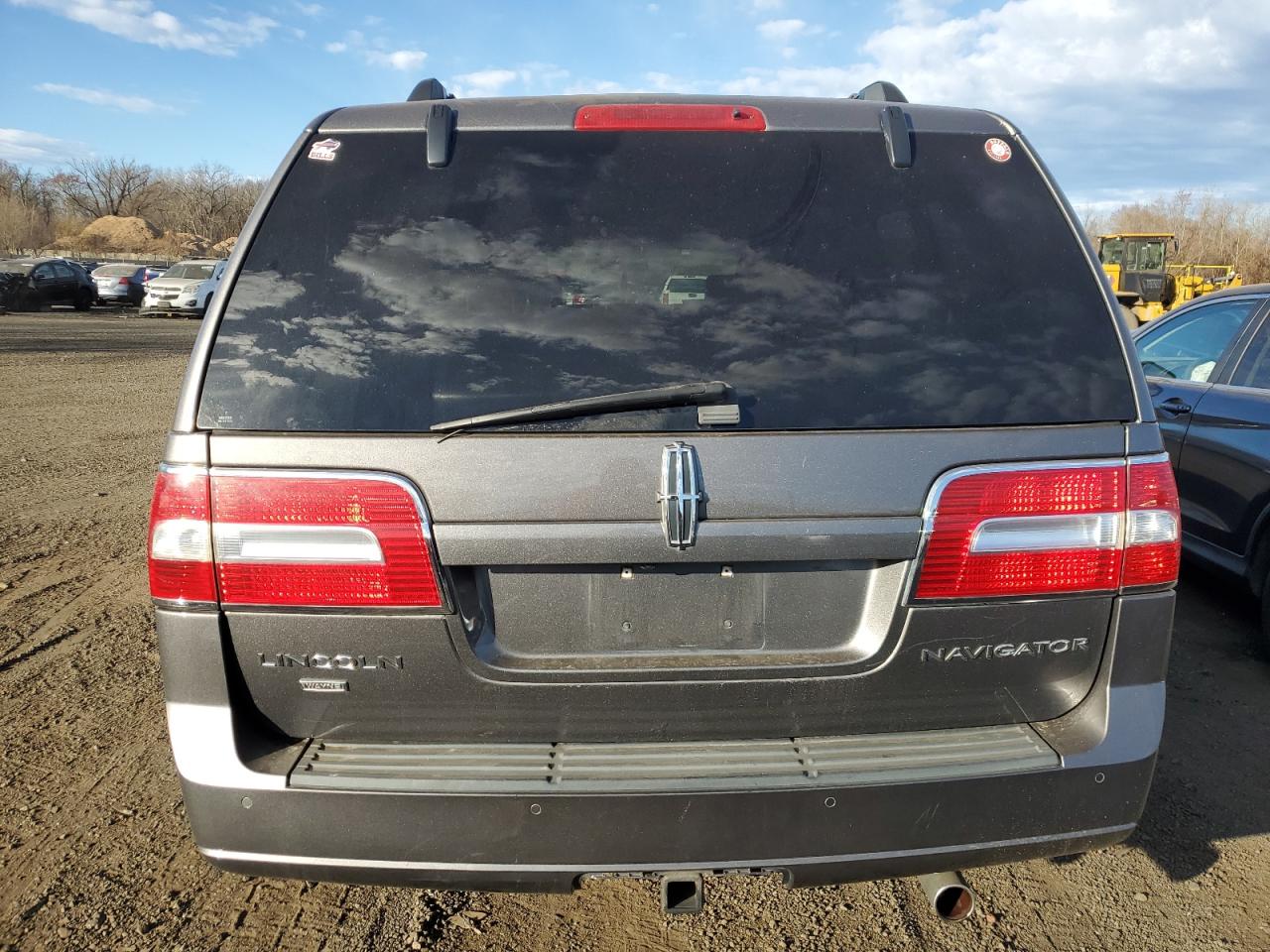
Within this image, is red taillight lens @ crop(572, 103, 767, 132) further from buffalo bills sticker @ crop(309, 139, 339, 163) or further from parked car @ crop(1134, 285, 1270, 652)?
parked car @ crop(1134, 285, 1270, 652)

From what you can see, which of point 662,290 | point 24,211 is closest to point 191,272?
point 662,290

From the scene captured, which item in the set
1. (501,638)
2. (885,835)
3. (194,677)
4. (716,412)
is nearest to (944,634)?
(885,835)

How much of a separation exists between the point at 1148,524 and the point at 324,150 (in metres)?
2.03

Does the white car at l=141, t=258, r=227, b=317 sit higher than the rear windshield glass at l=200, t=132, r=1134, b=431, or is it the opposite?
the rear windshield glass at l=200, t=132, r=1134, b=431

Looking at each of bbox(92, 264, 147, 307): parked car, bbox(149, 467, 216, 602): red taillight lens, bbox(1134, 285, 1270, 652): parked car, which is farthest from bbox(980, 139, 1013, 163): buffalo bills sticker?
bbox(92, 264, 147, 307): parked car

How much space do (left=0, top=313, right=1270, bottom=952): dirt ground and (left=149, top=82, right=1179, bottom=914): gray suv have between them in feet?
2.21

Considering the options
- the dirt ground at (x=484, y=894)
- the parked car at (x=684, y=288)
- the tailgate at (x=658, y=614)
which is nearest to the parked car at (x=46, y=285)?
the dirt ground at (x=484, y=894)

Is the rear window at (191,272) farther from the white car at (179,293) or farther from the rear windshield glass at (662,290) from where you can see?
the rear windshield glass at (662,290)

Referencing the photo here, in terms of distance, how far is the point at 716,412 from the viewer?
1938mm

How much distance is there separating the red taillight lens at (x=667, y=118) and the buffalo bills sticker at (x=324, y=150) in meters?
0.56

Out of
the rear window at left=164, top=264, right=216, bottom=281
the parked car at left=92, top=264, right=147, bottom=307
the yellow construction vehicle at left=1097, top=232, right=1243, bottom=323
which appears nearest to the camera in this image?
the yellow construction vehicle at left=1097, top=232, right=1243, bottom=323

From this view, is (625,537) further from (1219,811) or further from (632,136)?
(1219,811)

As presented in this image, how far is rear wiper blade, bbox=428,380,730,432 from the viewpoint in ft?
6.29

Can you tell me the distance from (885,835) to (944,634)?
44cm
